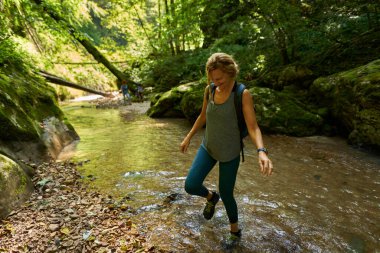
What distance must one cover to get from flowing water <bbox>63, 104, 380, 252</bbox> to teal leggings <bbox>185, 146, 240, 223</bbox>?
1.80 ft

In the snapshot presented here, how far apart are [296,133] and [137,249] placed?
6766mm

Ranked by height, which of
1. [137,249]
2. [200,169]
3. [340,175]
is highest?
[200,169]

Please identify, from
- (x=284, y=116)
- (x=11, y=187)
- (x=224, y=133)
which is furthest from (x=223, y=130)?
(x=284, y=116)

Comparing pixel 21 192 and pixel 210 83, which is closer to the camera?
pixel 210 83

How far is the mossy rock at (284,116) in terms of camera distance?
9.05 meters

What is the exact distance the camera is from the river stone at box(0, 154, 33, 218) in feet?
13.2

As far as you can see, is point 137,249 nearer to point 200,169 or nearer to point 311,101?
point 200,169

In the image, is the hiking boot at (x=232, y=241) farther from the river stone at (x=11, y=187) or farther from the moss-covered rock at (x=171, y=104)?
the moss-covered rock at (x=171, y=104)

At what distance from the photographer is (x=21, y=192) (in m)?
4.50

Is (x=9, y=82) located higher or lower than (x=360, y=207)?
higher

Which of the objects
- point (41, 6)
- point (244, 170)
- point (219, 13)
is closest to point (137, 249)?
point (244, 170)

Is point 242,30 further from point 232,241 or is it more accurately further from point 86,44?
point 232,241

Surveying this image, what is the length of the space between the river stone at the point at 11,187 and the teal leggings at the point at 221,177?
2464mm

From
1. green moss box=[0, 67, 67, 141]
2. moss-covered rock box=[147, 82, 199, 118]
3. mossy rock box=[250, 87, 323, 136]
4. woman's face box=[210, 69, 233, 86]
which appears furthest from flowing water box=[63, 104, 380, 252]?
moss-covered rock box=[147, 82, 199, 118]
